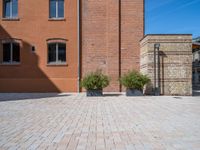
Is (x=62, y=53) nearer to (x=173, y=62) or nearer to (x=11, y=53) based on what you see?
(x=11, y=53)

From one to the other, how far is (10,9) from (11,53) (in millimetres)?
3066

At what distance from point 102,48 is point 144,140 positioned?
15367mm

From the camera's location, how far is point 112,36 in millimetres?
21672

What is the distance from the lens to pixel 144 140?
6.84m

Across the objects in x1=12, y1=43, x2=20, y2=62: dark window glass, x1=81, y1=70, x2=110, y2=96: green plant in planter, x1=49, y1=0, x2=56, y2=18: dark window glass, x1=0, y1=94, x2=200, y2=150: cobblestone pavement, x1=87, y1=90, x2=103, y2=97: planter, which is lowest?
x1=0, y1=94, x2=200, y2=150: cobblestone pavement

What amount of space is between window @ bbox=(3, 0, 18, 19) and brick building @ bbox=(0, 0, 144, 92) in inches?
12.3

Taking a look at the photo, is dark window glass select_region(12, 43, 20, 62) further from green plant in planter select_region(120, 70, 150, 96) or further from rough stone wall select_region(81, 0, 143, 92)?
green plant in planter select_region(120, 70, 150, 96)

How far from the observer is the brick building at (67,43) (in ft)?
71.4

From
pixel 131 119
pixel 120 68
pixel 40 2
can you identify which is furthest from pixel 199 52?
pixel 131 119

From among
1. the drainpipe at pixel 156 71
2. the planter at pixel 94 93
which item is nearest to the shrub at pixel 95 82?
the planter at pixel 94 93

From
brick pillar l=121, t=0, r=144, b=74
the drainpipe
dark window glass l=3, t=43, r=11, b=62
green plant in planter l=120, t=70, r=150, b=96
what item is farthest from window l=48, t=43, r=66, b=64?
the drainpipe

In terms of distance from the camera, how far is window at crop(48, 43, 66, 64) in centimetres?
2211

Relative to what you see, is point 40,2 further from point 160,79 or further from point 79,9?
point 160,79

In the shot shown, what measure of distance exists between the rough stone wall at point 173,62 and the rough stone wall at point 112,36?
8.72 feet
